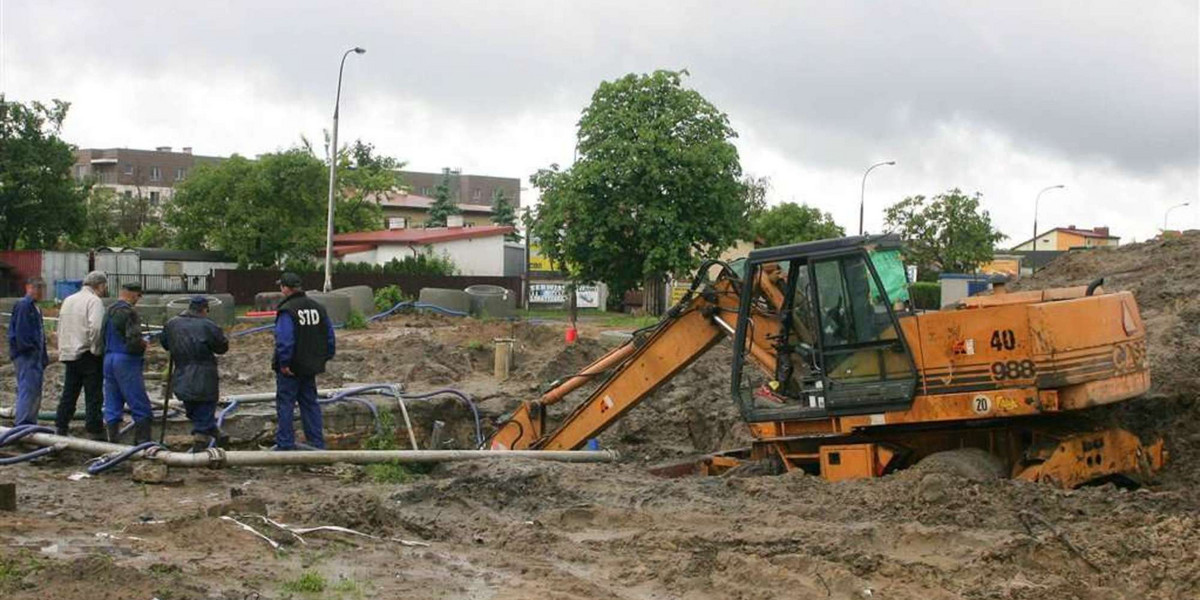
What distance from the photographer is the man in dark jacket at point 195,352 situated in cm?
1094

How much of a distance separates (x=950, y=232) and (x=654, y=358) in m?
42.6

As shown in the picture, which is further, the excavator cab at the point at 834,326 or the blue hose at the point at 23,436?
the blue hose at the point at 23,436

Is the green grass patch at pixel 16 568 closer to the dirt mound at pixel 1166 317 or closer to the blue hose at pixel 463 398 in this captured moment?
the blue hose at pixel 463 398

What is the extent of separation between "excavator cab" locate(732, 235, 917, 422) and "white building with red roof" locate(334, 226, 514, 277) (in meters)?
47.0

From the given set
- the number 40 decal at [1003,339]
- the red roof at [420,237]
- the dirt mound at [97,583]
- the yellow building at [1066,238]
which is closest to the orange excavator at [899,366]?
the number 40 decal at [1003,339]

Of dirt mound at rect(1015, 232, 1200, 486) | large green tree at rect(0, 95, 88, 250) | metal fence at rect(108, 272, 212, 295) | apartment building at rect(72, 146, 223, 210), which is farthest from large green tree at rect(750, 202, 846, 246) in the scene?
apartment building at rect(72, 146, 223, 210)

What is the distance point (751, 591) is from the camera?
7.02 metres

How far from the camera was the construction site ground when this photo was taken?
6848mm

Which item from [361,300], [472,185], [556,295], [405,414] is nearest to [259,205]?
[556,295]

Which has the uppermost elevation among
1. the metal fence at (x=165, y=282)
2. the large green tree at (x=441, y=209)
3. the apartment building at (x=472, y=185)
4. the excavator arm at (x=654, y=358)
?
the apartment building at (x=472, y=185)

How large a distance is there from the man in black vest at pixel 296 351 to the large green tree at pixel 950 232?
136 feet

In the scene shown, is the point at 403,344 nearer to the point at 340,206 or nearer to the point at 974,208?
the point at 974,208

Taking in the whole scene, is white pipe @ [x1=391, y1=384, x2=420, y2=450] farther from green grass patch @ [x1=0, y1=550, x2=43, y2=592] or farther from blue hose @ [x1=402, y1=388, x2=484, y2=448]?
green grass patch @ [x1=0, y1=550, x2=43, y2=592]

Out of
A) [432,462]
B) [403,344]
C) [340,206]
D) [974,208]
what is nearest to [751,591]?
[432,462]
